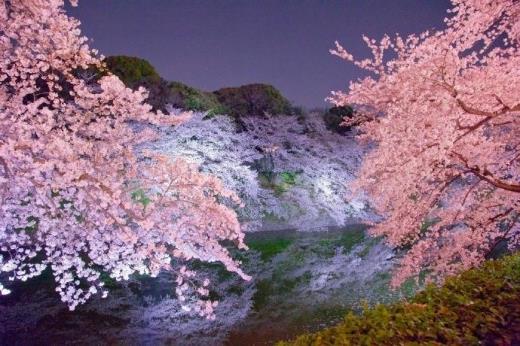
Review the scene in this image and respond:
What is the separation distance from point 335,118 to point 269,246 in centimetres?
1397

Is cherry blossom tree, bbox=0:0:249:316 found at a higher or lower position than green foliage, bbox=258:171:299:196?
lower

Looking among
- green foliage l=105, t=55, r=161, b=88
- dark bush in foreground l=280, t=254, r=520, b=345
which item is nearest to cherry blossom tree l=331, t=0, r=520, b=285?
dark bush in foreground l=280, t=254, r=520, b=345

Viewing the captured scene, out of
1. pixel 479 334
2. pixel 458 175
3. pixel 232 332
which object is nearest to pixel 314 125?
pixel 232 332

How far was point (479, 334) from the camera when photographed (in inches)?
125

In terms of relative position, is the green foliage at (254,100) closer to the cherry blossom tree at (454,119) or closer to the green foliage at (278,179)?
the green foliage at (278,179)

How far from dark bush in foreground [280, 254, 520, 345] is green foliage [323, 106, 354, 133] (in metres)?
27.7

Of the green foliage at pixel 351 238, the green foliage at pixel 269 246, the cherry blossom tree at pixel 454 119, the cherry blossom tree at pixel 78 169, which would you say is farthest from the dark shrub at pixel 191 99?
the cherry blossom tree at pixel 454 119

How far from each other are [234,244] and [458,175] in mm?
17655

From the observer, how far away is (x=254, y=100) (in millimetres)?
31109

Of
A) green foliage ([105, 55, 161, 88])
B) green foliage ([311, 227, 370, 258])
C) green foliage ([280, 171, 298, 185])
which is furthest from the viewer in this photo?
green foliage ([280, 171, 298, 185])

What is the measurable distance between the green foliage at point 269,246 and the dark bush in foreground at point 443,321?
15.4 meters

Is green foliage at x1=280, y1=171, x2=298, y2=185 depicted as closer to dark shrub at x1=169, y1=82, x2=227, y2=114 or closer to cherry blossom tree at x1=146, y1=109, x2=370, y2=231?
cherry blossom tree at x1=146, y1=109, x2=370, y2=231

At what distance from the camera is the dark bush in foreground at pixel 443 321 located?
309cm

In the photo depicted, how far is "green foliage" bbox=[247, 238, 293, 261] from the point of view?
66.6 feet
